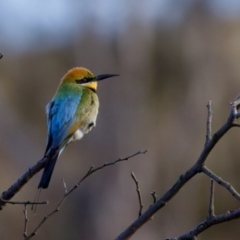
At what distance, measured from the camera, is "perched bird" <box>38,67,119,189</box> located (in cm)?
221

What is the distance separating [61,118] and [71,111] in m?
0.08

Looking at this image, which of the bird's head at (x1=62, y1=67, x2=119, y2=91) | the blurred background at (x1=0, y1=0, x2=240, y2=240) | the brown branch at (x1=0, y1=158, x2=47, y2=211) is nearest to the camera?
the brown branch at (x1=0, y1=158, x2=47, y2=211)

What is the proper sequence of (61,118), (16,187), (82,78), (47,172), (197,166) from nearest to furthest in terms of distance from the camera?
(197,166) → (16,187) → (47,172) → (61,118) → (82,78)

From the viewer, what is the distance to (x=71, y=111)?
2.38 metres

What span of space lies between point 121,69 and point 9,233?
2857 millimetres

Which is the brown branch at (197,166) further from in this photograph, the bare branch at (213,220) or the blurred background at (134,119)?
the blurred background at (134,119)

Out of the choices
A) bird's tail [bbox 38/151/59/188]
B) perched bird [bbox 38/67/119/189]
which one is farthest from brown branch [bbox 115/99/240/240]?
perched bird [bbox 38/67/119/189]

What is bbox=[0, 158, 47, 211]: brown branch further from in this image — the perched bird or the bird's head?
the bird's head

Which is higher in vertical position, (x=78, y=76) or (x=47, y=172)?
(x=78, y=76)

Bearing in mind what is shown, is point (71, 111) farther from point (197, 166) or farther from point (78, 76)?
point (197, 166)

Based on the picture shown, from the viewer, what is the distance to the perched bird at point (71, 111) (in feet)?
7.27

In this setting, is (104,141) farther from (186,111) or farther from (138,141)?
(186,111)

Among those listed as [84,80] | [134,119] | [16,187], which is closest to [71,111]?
[84,80]

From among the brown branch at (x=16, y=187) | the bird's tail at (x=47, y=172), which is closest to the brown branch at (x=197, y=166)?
the brown branch at (x=16, y=187)
